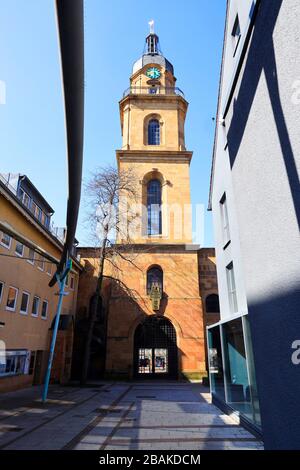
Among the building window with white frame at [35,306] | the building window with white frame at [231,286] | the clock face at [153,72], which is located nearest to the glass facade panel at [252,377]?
the building window with white frame at [231,286]

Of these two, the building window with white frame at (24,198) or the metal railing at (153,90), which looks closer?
the building window with white frame at (24,198)

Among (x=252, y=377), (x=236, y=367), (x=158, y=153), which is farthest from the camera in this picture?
(x=158, y=153)

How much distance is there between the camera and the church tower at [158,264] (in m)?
22.5

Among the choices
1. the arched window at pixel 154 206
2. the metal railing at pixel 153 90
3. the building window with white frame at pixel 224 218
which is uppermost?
the metal railing at pixel 153 90

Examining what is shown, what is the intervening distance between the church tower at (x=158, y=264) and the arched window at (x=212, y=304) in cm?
161

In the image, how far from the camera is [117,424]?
29.2ft

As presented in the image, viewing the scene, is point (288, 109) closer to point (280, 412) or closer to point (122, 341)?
point (280, 412)

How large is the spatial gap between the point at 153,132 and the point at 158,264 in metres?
13.6

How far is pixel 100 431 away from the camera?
8094mm

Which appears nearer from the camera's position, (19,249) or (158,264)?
(19,249)

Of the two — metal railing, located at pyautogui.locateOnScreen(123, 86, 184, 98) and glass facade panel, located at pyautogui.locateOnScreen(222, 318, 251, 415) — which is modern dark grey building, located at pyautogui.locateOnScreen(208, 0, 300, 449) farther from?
metal railing, located at pyautogui.locateOnScreen(123, 86, 184, 98)

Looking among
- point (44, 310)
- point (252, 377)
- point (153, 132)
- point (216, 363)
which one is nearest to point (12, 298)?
point (44, 310)

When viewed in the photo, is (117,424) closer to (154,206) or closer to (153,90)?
(154,206)

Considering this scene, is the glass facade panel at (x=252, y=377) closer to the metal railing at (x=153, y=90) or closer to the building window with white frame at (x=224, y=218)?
the building window with white frame at (x=224, y=218)
